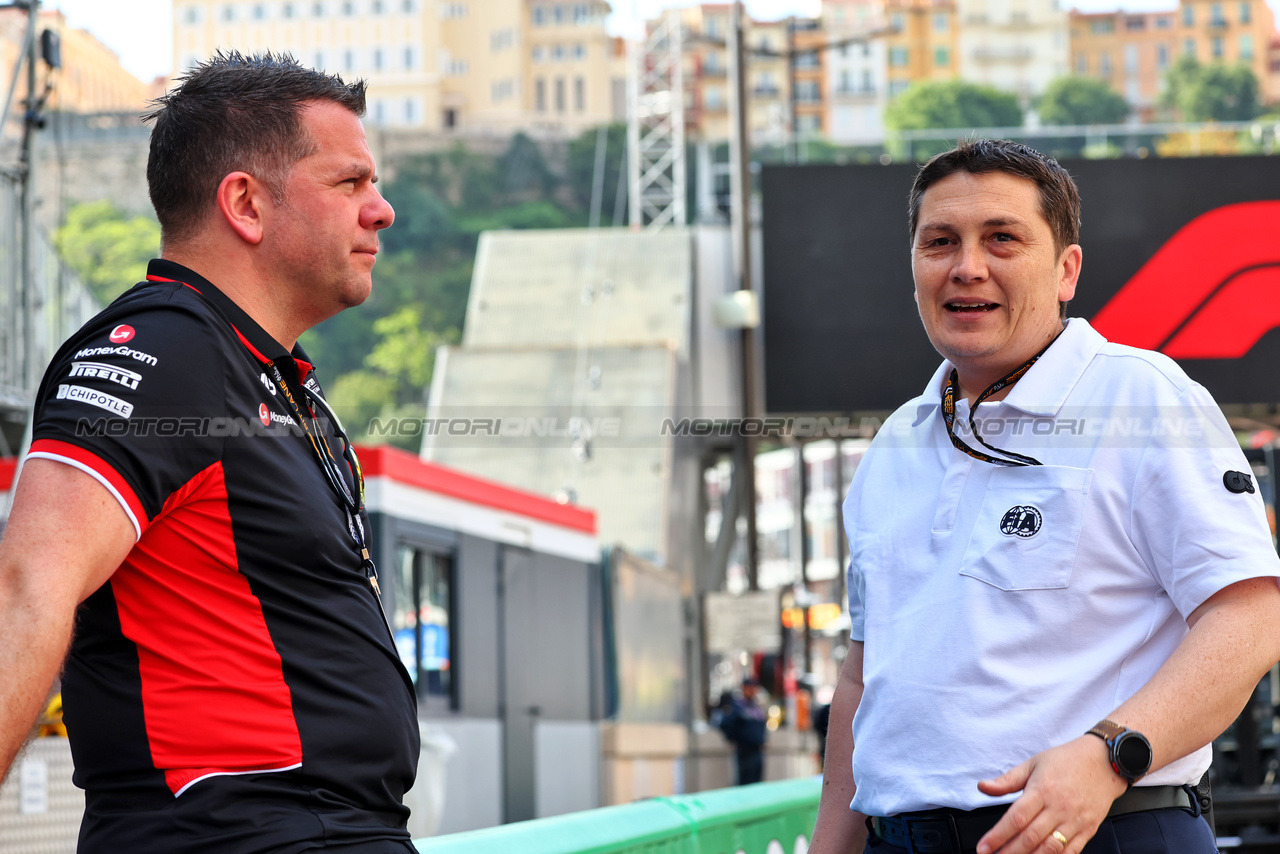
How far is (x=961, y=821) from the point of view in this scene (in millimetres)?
2203

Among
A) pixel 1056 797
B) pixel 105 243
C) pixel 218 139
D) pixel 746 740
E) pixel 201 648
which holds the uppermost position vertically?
pixel 105 243

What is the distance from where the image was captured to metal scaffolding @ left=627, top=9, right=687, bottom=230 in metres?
36.4

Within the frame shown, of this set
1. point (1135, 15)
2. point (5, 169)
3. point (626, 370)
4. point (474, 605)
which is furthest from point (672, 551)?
point (1135, 15)

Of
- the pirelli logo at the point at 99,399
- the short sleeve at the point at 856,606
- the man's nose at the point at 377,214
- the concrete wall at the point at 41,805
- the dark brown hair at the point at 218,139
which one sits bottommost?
the concrete wall at the point at 41,805

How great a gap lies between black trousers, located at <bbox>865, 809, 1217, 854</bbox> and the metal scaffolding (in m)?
33.3

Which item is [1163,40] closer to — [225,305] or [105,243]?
[105,243]

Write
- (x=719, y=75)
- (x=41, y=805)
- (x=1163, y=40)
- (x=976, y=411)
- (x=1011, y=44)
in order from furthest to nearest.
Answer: (x=1163, y=40) → (x=719, y=75) → (x=1011, y=44) → (x=41, y=805) → (x=976, y=411)

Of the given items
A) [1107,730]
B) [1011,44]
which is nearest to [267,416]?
[1107,730]

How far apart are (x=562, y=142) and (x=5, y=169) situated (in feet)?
332

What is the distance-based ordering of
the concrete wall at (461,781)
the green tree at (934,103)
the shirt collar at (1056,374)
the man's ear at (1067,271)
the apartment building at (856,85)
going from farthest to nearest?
the apartment building at (856,85), the green tree at (934,103), the concrete wall at (461,781), the man's ear at (1067,271), the shirt collar at (1056,374)

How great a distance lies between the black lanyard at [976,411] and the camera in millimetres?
2336

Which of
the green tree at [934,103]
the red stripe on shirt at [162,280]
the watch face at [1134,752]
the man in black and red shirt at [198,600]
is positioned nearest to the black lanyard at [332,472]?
the man in black and red shirt at [198,600]

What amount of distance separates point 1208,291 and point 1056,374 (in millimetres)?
15525

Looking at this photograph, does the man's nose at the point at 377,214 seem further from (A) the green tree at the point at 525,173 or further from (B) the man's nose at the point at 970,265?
(A) the green tree at the point at 525,173
